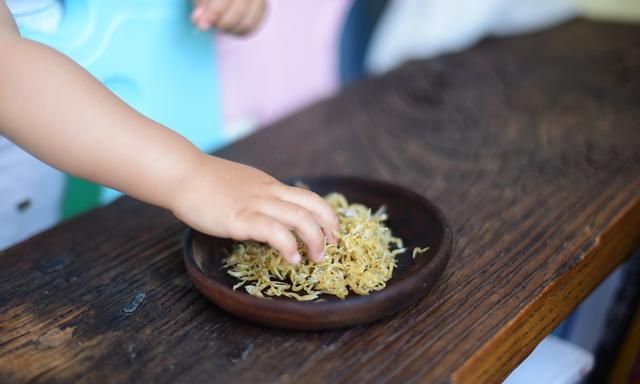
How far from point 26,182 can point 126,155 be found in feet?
1.16

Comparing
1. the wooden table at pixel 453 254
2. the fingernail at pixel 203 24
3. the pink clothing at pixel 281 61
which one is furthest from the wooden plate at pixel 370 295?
the pink clothing at pixel 281 61

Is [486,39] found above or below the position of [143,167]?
below

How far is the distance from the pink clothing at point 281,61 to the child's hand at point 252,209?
0.63 m

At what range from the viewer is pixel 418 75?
131 cm

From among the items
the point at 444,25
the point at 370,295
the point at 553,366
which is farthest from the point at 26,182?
the point at 444,25

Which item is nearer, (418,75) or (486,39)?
(418,75)

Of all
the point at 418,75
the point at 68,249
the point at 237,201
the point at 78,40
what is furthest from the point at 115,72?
the point at 418,75

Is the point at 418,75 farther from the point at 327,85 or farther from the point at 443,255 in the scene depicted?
the point at 443,255

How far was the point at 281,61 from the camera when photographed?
1426mm

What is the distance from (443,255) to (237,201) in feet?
0.67

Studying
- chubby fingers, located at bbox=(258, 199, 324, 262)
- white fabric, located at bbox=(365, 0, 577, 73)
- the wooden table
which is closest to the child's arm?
chubby fingers, located at bbox=(258, 199, 324, 262)

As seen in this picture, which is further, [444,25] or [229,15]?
[444,25]

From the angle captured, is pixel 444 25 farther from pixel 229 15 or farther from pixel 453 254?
pixel 453 254

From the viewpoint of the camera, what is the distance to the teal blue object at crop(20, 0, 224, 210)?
97cm
